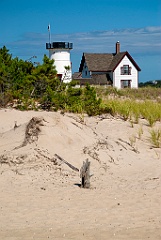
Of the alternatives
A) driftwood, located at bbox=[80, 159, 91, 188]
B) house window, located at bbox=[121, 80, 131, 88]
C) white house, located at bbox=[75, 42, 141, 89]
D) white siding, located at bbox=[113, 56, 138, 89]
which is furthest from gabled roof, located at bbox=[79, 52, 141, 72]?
driftwood, located at bbox=[80, 159, 91, 188]

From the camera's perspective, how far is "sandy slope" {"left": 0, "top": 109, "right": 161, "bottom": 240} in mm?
5996

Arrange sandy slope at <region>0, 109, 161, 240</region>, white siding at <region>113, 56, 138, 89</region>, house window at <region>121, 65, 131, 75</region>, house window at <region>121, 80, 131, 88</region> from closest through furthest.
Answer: sandy slope at <region>0, 109, 161, 240</region> < white siding at <region>113, 56, 138, 89</region> < house window at <region>121, 65, 131, 75</region> < house window at <region>121, 80, 131, 88</region>

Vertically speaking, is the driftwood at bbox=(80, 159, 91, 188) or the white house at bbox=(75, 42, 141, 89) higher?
the white house at bbox=(75, 42, 141, 89)

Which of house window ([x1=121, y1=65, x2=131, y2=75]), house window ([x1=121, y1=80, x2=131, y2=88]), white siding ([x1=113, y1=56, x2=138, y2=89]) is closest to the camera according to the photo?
white siding ([x1=113, y1=56, x2=138, y2=89])

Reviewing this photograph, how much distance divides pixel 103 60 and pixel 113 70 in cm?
278

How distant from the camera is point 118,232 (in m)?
5.80

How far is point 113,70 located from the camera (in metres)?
49.0

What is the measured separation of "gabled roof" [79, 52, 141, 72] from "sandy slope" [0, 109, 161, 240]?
37.3m

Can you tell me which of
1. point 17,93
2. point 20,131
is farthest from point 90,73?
point 20,131

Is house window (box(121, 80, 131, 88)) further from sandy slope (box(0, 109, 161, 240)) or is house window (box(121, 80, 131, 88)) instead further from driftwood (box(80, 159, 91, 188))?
driftwood (box(80, 159, 91, 188))

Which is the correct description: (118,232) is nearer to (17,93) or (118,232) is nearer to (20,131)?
(20,131)

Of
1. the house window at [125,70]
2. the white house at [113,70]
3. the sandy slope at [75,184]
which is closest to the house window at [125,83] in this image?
the white house at [113,70]

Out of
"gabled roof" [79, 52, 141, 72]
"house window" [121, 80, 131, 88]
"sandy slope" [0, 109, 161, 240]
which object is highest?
"gabled roof" [79, 52, 141, 72]

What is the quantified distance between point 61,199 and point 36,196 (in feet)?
1.48
